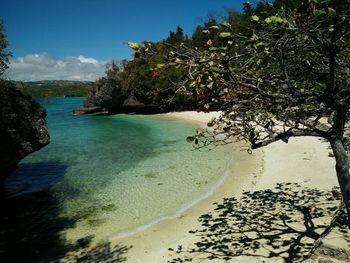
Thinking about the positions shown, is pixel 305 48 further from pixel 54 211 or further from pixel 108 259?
pixel 54 211

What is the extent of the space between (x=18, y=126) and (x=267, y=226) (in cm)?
1383

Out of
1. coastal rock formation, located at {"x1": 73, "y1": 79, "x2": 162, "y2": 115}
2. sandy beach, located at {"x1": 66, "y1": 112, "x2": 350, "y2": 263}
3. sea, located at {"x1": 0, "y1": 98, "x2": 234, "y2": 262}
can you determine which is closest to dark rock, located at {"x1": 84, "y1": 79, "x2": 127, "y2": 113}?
coastal rock formation, located at {"x1": 73, "y1": 79, "x2": 162, "y2": 115}

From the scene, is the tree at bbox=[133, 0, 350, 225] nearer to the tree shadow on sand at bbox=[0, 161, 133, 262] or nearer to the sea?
the tree shadow on sand at bbox=[0, 161, 133, 262]

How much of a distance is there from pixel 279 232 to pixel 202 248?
2.88 metres

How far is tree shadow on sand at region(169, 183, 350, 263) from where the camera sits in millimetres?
9539

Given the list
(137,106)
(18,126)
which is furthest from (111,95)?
(18,126)

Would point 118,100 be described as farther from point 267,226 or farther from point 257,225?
point 267,226

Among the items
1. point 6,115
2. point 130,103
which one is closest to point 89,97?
point 130,103

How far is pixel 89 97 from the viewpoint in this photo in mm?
85312

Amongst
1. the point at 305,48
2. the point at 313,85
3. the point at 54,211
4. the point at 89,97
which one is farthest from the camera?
the point at 89,97

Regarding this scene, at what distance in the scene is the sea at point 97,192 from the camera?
12898 millimetres

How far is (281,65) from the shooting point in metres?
5.78

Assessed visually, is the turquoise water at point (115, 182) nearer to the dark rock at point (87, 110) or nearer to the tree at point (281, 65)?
the tree at point (281, 65)

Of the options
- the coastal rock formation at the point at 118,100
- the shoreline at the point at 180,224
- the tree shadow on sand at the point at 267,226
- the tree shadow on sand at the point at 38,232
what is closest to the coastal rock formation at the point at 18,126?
the tree shadow on sand at the point at 38,232
